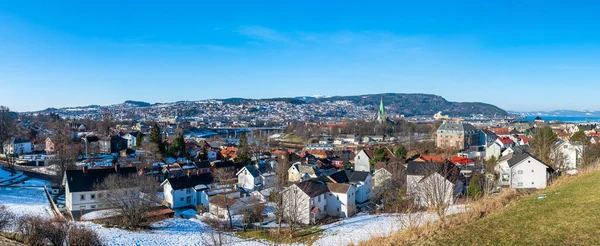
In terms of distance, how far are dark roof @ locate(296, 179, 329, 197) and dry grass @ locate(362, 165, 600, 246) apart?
1152cm

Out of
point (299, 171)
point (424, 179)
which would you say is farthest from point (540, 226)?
point (299, 171)

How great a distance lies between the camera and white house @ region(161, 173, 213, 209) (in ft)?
82.0

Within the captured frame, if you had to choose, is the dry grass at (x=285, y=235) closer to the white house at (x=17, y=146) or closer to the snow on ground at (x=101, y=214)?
the snow on ground at (x=101, y=214)

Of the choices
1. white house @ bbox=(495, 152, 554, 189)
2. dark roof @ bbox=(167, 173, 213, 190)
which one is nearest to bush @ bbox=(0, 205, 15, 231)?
dark roof @ bbox=(167, 173, 213, 190)

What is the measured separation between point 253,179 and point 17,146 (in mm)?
35187

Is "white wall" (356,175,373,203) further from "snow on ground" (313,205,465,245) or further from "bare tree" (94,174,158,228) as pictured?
"bare tree" (94,174,158,228)

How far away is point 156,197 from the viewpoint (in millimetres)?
26375

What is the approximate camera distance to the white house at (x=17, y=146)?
47.3 meters

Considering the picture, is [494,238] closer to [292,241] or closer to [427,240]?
[427,240]

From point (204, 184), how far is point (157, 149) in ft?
54.9

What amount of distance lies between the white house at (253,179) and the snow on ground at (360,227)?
9276 millimetres

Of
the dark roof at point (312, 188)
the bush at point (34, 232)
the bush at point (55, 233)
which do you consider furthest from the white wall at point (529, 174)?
the bush at point (34, 232)

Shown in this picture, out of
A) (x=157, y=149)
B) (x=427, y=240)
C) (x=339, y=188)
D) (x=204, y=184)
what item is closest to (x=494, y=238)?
(x=427, y=240)

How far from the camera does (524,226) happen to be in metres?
8.23
